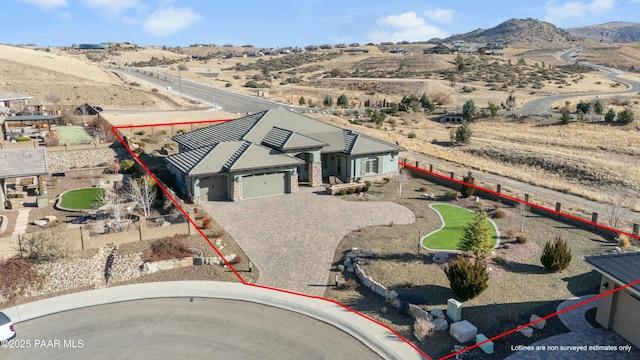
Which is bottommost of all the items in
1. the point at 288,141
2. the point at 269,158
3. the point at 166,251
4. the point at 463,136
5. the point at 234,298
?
the point at 234,298

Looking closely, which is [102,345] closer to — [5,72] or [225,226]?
[225,226]

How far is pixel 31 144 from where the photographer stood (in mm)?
48312

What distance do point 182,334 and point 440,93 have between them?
3904 inches

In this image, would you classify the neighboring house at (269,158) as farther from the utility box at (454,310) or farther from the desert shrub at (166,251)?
the utility box at (454,310)

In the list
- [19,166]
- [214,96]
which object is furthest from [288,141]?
[214,96]

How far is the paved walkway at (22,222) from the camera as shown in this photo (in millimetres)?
28844

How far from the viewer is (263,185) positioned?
37.7m

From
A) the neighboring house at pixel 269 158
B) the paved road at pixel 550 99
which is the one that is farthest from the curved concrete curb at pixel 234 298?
the paved road at pixel 550 99

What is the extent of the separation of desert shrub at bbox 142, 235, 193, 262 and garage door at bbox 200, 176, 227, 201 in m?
9.06

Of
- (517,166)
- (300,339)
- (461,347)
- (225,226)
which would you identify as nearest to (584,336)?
(461,347)

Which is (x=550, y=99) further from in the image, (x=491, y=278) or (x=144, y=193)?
(x=144, y=193)

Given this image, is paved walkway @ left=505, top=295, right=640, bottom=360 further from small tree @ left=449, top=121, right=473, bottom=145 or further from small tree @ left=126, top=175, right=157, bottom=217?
small tree @ left=449, top=121, right=473, bottom=145

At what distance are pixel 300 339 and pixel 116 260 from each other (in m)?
12.1

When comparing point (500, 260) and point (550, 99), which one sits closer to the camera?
point (500, 260)
